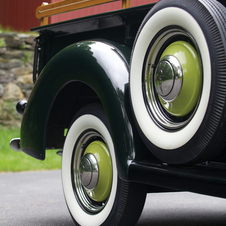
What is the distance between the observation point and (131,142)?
1885 millimetres

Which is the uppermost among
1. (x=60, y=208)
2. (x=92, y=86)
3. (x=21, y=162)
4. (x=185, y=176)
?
(x=92, y=86)

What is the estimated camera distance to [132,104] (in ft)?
6.10

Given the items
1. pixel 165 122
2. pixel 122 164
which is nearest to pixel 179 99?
pixel 165 122

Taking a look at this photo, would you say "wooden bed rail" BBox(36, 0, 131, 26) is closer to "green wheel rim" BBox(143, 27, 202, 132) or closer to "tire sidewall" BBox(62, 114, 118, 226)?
"green wheel rim" BBox(143, 27, 202, 132)

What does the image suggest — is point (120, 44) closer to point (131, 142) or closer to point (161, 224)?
point (131, 142)

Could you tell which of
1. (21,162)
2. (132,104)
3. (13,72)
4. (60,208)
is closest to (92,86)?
(132,104)

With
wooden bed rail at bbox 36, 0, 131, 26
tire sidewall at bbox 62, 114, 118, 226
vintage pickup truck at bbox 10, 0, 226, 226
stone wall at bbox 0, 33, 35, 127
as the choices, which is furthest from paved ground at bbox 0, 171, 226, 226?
stone wall at bbox 0, 33, 35, 127

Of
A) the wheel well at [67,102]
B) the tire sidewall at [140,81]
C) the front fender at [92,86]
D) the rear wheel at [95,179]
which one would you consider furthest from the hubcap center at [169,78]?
the wheel well at [67,102]

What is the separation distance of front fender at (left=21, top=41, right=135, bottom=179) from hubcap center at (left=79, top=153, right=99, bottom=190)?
368mm

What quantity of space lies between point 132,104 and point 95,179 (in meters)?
0.67

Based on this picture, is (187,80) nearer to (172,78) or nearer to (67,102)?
(172,78)

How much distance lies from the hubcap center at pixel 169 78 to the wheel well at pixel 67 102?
0.87 m

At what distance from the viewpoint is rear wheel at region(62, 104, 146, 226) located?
2.11 meters

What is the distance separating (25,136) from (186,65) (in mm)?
1542
